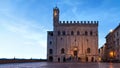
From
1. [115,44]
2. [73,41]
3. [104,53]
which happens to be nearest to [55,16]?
[73,41]

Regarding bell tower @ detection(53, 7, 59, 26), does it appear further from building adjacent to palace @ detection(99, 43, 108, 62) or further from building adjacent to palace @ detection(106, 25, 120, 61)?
building adjacent to palace @ detection(99, 43, 108, 62)

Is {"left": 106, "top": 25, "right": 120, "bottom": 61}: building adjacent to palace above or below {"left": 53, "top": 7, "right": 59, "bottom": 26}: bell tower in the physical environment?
below

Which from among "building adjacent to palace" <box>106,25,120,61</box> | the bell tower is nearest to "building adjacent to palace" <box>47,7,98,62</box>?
the bell tower

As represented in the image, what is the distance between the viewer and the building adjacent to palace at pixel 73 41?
2842 inches

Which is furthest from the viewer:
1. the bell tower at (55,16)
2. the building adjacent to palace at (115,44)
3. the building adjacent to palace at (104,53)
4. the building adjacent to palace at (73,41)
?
the building adjacent to palace at (104,53)

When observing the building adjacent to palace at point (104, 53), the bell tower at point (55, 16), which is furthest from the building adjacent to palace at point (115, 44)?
the bell tower at point (55, 16)

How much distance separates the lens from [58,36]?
73.3 meters

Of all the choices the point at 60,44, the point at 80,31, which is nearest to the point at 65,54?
the point at 60,44

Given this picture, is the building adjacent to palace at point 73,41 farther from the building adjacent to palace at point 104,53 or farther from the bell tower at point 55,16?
the building adjacent to palace at point 104,53

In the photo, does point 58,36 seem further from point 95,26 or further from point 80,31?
point 95,26

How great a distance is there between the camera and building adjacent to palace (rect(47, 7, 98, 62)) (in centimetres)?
7219

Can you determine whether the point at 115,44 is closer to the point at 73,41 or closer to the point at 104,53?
the point at 73,41

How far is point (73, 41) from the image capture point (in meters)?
72.8

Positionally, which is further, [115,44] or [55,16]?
[55,16]
